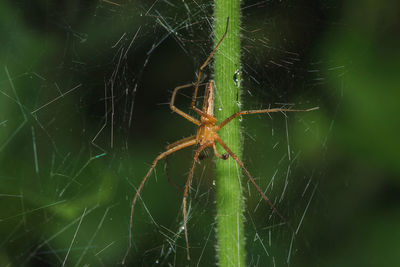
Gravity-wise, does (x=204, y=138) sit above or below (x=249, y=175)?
above

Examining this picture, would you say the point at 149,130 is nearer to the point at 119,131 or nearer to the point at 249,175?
the point at 119,131

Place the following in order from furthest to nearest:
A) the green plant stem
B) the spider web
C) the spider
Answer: the spider web → the spider → the green plant stem

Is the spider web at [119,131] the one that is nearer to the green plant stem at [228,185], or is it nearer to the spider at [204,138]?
the spider at [204,138]

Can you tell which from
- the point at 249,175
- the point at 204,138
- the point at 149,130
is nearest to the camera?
the point at 249,175

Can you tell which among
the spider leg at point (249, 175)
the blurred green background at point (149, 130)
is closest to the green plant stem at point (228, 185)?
the spider leg at point (249, 175)

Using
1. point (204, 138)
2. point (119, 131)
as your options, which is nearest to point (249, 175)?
point (204, 138)

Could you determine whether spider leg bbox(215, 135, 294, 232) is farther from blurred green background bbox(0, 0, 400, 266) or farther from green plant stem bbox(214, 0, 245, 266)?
green plant stem bbox(214, 0, 245, 266)

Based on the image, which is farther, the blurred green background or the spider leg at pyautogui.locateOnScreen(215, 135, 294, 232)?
the blurred green background

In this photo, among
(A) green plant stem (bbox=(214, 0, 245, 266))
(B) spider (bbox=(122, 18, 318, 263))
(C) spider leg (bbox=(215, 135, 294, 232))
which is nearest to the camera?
(A) green plant stem (bbox=(214, 0, 245, 266))

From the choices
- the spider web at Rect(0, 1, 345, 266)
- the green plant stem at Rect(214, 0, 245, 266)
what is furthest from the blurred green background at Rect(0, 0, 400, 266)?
the green plant stem at Rect(214, 0, 245, 266)
